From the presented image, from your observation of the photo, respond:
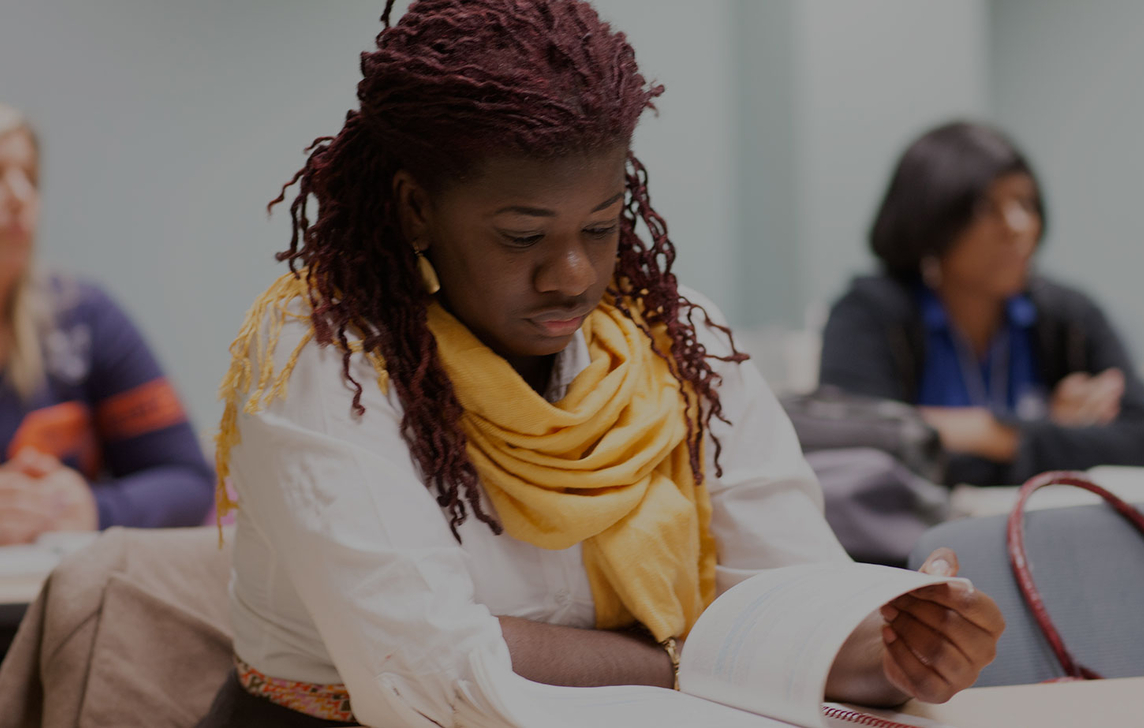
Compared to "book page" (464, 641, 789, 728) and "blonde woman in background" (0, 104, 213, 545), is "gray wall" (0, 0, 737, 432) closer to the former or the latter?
"blonde woman in background" (0, 104, 213, 545)

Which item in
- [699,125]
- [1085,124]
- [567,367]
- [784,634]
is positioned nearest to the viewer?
[784,634]

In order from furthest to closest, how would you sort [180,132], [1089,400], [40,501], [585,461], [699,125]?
[699,125] → [180,132] → [1089,400] → [40,501] → [585,461]

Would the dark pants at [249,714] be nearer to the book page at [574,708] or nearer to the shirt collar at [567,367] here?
the book page at [574,708]

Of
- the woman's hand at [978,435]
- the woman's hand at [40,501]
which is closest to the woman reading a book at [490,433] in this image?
the woman's hand at [40,501]

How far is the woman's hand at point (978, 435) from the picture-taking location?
251 centimetres

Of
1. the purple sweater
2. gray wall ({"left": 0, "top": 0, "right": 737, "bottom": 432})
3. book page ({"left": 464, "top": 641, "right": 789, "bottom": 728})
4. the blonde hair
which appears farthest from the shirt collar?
gray wall ({"left": 0, "top": 0, "right": 737, "bottom": 432})

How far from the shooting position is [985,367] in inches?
110

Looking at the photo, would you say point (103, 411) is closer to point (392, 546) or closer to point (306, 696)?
point (306, 696)

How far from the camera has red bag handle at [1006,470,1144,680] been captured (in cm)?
123

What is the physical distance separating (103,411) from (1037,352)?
225 cm

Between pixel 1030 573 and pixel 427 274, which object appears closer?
pixel 427 274

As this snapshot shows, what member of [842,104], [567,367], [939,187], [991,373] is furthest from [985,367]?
[567,367]

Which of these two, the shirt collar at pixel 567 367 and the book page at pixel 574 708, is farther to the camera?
the shirt collar at pixel 567 367

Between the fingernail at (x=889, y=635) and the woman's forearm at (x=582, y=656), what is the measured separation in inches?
8.4
